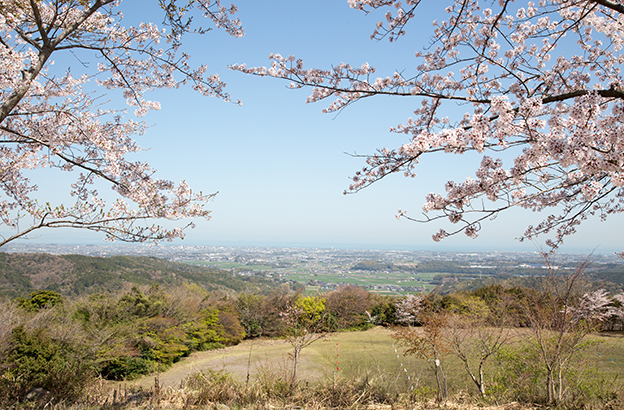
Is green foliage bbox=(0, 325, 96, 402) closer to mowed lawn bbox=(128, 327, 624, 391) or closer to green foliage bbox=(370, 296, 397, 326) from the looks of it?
Answer: mowed lawn bbox=(128, 327, 624, 391)

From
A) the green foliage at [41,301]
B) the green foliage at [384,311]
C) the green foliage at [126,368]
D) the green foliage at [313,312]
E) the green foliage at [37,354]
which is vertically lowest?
the green foliage at [384,311]

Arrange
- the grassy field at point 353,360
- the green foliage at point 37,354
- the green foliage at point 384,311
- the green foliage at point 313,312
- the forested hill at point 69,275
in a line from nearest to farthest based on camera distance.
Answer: the green foliage at point 37,354 → the green foliage at point 313,312 → the grassy field at point 353,360 → the green foliage at point 384,311 → the forested hill at point 69,275

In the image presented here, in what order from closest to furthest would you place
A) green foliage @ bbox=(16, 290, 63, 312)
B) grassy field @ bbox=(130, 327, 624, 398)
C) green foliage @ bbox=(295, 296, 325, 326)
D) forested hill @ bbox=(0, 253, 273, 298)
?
green foliage @ bbox=(295, 296, 325, 326) < grassy field @ bbox=(130, 327, 624, 398) < green foliage @ bbox=(16, 290, 63, 312) < forested hill @ bbox=(0, 253, 273, 298)

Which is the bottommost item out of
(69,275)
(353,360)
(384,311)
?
(384,311)

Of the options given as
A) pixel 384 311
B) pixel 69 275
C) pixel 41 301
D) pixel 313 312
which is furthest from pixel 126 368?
pixel 69 275

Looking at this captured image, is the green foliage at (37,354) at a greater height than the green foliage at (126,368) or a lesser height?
greater

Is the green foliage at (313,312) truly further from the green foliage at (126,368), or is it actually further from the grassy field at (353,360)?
the green foliage at (126,368)

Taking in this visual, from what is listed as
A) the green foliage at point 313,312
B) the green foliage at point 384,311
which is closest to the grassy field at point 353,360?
the green foliage at point 313,312

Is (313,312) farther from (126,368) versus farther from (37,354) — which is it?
(126,368)

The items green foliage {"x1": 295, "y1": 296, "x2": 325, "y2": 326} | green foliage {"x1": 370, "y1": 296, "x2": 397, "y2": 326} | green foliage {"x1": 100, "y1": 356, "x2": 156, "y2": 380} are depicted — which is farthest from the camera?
green foliage {"x1": 370, "y1": 296, "x2": 397, "y2": 326}

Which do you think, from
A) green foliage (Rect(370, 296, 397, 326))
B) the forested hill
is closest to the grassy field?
green foliage (Rect(370, 296, 397, 326))

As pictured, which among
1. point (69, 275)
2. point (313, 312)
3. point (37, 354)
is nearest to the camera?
point (313, 312)

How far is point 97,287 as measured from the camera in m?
27.8

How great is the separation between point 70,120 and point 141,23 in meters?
1.41
